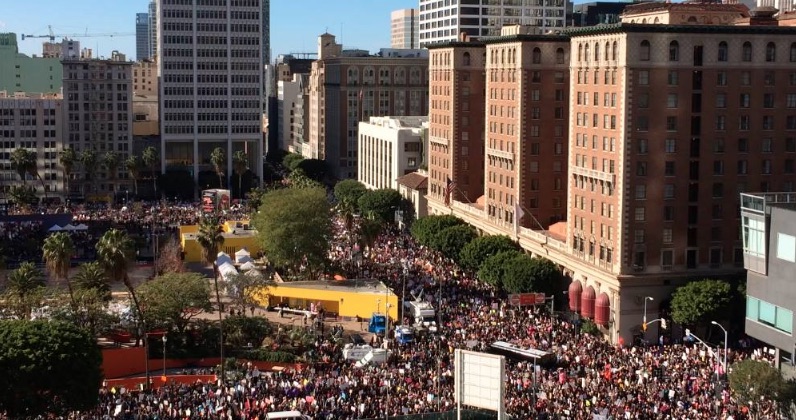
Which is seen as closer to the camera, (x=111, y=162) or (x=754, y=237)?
(x=754, y=237)

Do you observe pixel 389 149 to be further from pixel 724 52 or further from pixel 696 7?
pixel 724 52

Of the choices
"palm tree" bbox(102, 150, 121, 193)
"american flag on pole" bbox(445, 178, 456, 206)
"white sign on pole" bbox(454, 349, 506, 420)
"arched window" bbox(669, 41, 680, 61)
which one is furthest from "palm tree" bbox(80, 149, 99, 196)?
"white sign on pole" bbox(454, 349, 506, 420)

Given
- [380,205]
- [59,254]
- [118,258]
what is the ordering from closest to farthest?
[118,258], [59,254], [380,205]

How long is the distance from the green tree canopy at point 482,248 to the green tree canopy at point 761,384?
44.7 metres

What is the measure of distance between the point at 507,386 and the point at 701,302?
21.8 meters

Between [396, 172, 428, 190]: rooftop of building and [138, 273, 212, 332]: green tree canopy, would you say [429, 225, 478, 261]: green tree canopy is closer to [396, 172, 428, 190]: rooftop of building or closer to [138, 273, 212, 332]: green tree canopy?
[396, 172, 428, 190]: rooftop of building

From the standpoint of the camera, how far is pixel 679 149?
8631cm

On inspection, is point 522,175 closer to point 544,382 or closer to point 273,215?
point 273,215

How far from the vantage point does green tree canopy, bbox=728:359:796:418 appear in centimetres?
5988

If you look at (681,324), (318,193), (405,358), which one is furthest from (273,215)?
(681,324)

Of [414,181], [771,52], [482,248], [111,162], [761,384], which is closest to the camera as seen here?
[761,384]

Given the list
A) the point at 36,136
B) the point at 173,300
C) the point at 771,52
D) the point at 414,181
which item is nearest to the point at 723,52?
the point at 771,52

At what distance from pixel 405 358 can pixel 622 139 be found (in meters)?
25.1

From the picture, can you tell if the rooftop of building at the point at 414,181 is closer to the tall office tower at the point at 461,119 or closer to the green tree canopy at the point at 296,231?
the tall office tower at the point at 461,119
